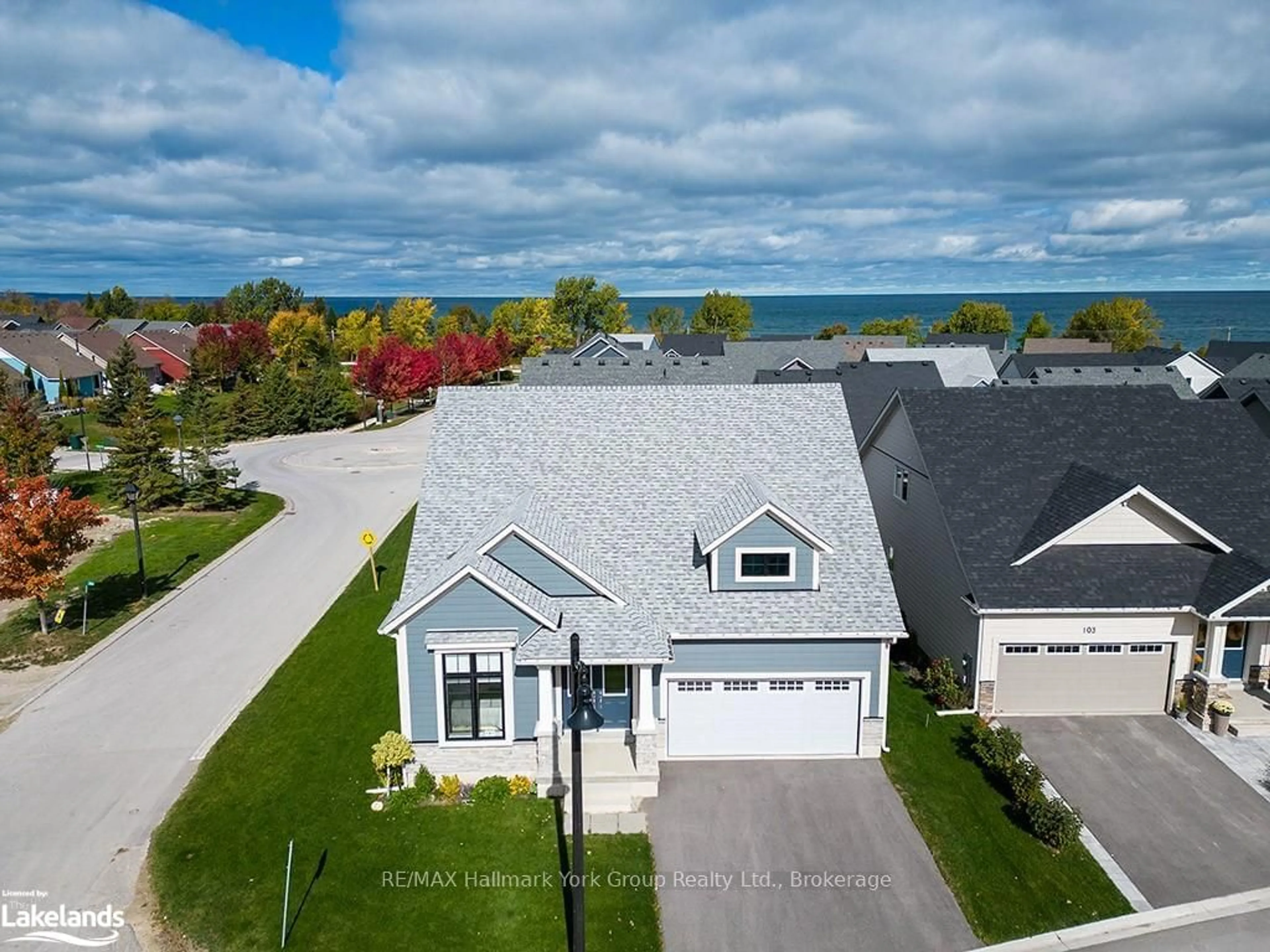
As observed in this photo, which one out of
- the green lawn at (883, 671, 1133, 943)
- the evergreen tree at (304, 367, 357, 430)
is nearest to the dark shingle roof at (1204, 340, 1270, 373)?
the green lawn at (883, 671, 1133, 943)

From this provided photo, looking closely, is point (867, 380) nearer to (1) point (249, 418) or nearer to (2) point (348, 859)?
(2) point (348, 859)

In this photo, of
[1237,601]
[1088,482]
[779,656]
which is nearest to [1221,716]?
[1237,601]

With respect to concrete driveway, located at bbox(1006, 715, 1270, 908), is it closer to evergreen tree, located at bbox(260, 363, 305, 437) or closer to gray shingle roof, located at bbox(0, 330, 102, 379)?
evergreen tree, located at bbox(260, 363, 305, 437)

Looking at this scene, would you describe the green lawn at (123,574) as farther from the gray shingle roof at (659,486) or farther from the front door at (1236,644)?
the front door at (1236,644)

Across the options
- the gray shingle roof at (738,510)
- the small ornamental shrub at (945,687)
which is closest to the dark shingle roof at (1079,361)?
the small ornamental shrub at (945,687)

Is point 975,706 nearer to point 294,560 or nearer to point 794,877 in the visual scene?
point 794,877

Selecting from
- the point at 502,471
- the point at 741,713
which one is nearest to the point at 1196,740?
the point at 741,713
